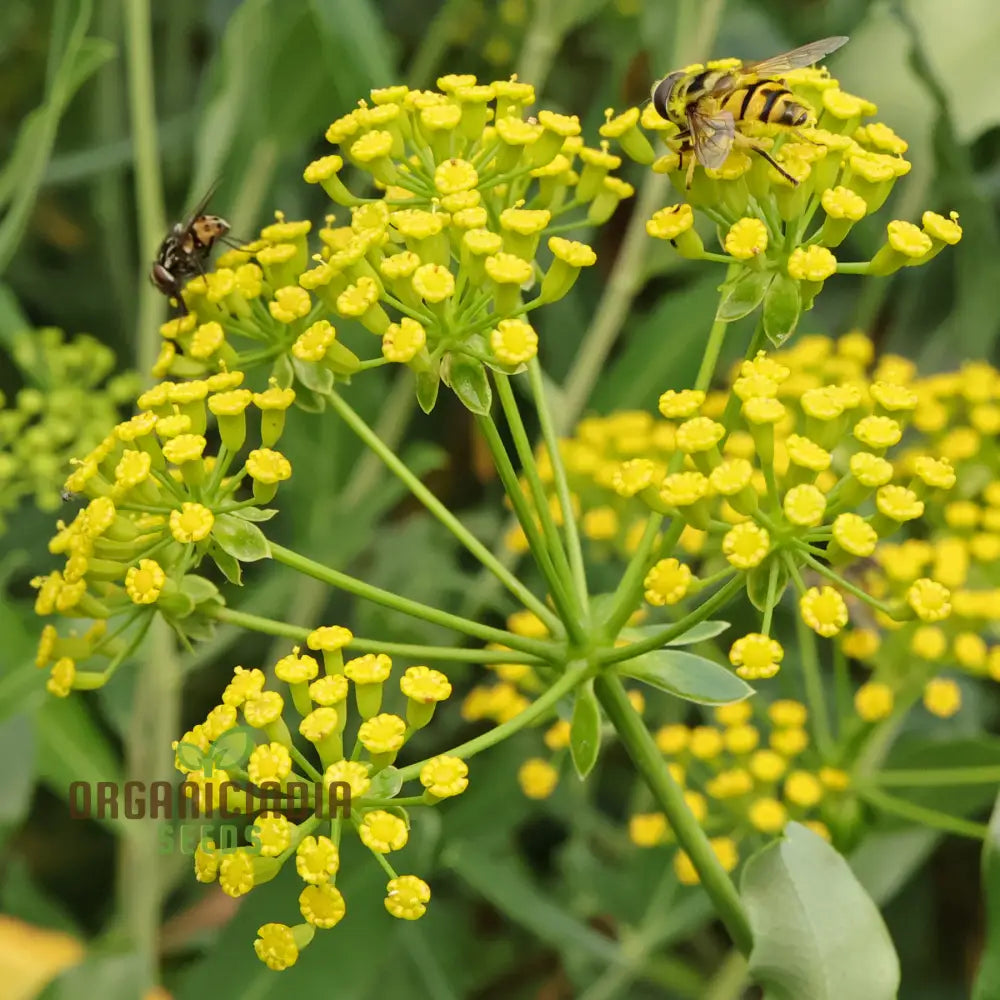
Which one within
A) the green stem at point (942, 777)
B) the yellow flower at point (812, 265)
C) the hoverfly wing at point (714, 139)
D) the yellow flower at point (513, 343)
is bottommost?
the green stem at point (942, 777)

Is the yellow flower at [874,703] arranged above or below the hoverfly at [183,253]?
below

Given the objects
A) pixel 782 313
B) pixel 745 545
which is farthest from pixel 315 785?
pixel 782 313

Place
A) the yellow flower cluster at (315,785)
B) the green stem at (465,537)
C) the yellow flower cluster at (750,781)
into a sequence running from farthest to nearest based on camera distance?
1. the yellow flower cluster at (750,781)
2. the green stem at (465,537)
3. the yellow flower cluster at (315,785)

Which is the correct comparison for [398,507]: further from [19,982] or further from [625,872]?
[19,982]

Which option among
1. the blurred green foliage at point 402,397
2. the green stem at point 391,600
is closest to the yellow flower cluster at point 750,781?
the blurred green foliage at point 402,397

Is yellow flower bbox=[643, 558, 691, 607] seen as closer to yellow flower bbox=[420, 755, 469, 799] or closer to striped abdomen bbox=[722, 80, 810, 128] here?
yellow flower bbox=[420, 755, 469, 799]

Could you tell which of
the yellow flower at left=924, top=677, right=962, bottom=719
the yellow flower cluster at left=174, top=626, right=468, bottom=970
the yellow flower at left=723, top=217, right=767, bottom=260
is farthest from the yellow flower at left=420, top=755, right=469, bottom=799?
the yellow flower at left=924, top=677, right=962, bottom=719

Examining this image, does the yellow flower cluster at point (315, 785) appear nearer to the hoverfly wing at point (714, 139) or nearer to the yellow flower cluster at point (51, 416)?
the hoverfly wing at point (714, 139)
